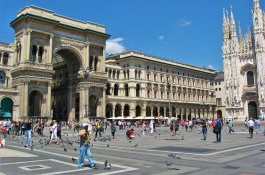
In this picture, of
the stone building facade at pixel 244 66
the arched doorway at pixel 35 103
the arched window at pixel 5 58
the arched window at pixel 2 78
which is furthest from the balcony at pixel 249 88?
the arched window at pixel 5 58

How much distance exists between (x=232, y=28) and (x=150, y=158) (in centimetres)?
6247

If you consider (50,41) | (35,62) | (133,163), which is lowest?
(133,163)

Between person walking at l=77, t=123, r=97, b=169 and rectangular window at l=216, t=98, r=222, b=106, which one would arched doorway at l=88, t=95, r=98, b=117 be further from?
rectangular window at l=216, t=98, r=222, b=106

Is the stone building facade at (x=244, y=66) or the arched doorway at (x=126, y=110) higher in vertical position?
the stone building facade at (x=244, y=66)

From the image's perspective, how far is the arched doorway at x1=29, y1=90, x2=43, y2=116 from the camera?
52.4 metres

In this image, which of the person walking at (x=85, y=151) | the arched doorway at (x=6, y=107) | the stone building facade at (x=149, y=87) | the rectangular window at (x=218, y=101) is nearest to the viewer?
the person walking at (x=85, y=151)

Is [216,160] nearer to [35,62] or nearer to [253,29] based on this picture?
[35,62]

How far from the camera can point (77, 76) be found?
59.3 metres

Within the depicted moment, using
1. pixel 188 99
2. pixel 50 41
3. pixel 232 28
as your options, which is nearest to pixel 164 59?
pixel 188 99

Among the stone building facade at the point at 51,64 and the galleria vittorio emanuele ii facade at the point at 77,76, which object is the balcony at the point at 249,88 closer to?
the galleria vittorio emanuele ii facade at the point at 77,76

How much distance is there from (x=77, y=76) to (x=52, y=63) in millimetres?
5647

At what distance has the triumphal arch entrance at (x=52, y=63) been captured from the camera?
50.2m

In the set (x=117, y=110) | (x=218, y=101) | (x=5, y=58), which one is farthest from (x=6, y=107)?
(x=218, y=101)

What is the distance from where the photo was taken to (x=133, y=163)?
12070 mm
